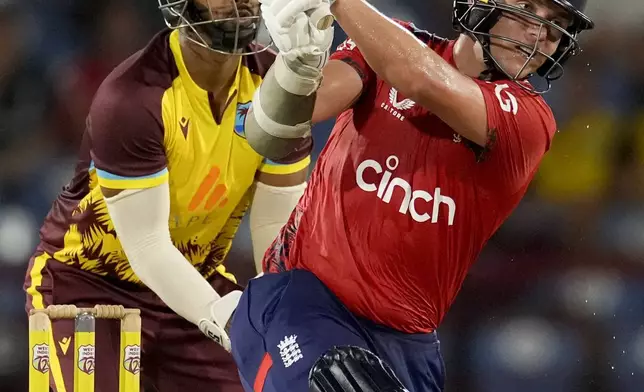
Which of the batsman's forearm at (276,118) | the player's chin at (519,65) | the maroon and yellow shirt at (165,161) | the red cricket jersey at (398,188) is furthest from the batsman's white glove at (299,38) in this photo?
the maroon and yellow shirt at (165,161)

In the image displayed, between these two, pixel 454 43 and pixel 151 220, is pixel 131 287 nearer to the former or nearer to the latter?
pixel 151 220

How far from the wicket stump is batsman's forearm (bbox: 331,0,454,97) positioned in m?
0.83

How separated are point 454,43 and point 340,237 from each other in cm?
37

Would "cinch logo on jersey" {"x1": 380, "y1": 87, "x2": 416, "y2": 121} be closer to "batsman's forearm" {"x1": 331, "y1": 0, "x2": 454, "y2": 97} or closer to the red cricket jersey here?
the red cricket jersey

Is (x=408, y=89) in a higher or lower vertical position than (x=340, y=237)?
higher

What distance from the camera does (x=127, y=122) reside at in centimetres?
208

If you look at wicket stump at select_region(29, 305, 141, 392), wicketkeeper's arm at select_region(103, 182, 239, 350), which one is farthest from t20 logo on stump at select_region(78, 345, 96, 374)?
wicketkeeper's arm at select_region(103, 182, 239, 350)

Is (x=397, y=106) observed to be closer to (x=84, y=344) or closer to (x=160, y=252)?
(x=160, y=252)

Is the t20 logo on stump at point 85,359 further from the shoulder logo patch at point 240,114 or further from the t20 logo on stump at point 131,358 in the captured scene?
the shoulder logo patch at point 240,114

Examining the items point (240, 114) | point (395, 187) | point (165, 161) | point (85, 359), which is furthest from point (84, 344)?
point (395, 187)

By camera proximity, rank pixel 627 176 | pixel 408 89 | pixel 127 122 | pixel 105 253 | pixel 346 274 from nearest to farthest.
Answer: pixel 408 89 → pixel 346 274 → pixel 127 122 → pixel 105 253 → pixel 627 176

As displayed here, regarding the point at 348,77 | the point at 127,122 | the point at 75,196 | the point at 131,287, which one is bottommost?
the point at 131,287

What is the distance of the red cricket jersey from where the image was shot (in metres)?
1.66

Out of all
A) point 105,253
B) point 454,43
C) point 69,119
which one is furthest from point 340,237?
point 69,119
